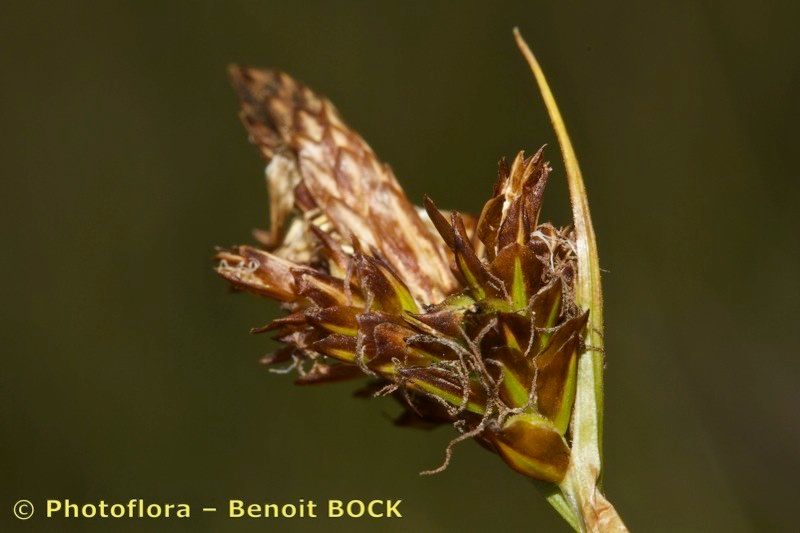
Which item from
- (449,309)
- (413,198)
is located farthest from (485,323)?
(413,198)

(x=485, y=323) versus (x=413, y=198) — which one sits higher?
(x=413, y=198)

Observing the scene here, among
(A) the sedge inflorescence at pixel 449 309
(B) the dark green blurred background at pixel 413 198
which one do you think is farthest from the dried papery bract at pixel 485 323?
(B) the dark green blurred background at pixel 413 198

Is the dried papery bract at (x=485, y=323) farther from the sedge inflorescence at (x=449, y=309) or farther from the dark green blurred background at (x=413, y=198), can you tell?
the dark green blurred background at (x=413, y=198)

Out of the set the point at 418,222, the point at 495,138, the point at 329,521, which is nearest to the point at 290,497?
the point at 329,521

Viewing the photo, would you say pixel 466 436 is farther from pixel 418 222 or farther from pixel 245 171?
pixel 245 171

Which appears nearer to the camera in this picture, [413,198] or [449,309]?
[449,309]

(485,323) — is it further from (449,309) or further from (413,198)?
(413,198)

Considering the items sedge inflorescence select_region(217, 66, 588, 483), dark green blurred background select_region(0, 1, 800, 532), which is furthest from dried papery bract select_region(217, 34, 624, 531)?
dark green blurred background select_region(0, 1, 800, 532)
